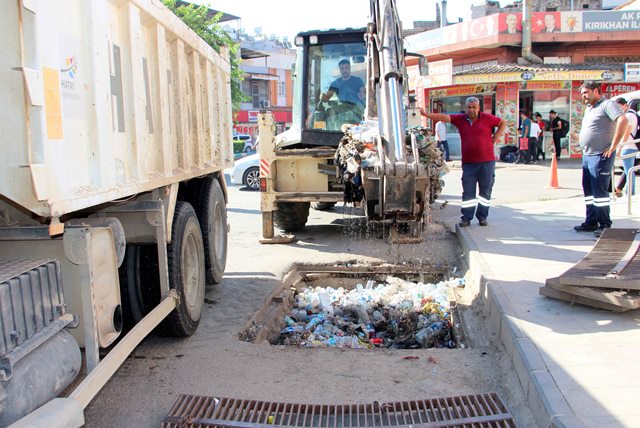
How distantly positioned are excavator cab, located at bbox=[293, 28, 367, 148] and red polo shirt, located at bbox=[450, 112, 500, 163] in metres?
1.58

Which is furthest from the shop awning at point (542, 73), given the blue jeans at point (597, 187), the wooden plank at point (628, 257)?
the wooden plank at point (628, 257)

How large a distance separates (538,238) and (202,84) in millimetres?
4779

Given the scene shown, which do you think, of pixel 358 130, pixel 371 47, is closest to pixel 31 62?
pixel 358 130

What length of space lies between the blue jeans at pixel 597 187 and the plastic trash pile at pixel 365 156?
231 centimetres

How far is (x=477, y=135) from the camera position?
861 cm

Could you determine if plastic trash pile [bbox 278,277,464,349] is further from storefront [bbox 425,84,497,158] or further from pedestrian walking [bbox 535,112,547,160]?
storefront [bbox 425,84,497,158]

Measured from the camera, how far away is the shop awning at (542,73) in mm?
23641

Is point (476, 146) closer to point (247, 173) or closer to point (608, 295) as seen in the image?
point (608, 295)

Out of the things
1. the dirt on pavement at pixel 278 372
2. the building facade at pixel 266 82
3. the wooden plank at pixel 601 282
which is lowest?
the dirt on pavement at pixel 278 372

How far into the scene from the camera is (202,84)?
5945mm

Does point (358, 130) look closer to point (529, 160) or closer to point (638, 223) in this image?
point (638, 223)

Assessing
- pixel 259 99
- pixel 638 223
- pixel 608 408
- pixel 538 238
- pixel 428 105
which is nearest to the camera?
pixel 608 408

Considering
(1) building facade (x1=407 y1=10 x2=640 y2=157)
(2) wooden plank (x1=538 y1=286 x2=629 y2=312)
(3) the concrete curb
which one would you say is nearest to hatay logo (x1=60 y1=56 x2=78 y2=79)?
(3) the concrete curb

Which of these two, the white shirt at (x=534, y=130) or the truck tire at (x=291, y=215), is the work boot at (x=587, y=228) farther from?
the white shirt at (x=534, y=130)
